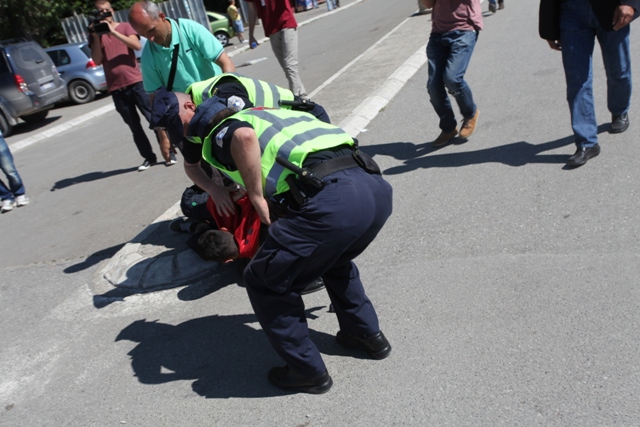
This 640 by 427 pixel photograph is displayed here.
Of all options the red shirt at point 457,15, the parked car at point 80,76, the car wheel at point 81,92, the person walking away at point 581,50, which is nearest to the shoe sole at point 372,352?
the person walking away at point 581,50

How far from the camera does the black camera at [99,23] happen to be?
7.58 m

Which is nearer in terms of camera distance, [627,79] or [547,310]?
[547,310]

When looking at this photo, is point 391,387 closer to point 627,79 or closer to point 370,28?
point 627,79

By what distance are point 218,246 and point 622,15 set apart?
3.52 meters

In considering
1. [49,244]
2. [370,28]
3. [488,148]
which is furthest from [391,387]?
[370,28]

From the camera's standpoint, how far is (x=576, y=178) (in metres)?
5.03

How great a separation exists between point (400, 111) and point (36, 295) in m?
4.65

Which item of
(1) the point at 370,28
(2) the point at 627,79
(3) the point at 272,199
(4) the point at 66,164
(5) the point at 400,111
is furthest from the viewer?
(1) the point at 370,28

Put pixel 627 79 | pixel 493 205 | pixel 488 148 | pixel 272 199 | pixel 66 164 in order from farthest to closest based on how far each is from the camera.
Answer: pixel 66 164 → pixel 488 148 → pixel 627 79 → pixel 493 205 → pixel 272 199

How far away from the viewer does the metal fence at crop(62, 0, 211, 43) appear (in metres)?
26.4

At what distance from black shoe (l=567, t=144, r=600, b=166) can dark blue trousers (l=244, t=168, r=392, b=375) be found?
8.87 ft

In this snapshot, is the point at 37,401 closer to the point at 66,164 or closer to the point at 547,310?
the point at 547,310

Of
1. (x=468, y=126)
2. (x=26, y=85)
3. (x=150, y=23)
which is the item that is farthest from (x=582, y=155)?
(x=26, y=85)

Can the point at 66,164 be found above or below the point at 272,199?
below
